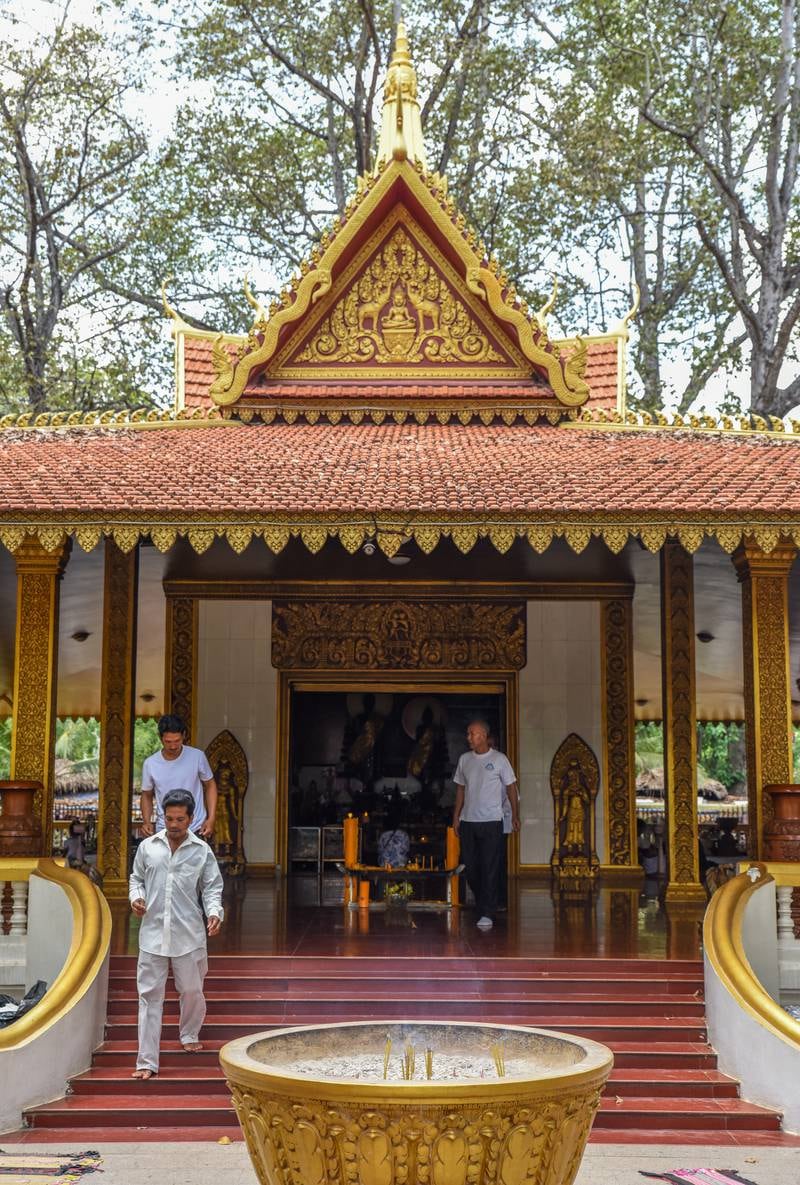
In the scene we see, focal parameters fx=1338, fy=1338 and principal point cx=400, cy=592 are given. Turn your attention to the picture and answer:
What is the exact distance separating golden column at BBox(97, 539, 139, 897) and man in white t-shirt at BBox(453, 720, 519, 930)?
3215mm

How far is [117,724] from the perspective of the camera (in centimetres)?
1102

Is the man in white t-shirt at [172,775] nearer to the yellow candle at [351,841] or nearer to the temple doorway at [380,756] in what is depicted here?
the yellow candle at [351,841]

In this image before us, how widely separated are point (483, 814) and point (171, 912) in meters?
3.00

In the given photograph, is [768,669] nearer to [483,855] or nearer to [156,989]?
[483,855]

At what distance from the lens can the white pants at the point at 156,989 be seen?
6355 mm

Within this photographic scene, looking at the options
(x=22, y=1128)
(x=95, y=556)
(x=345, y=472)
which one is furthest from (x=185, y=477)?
(x=22, y=1128)

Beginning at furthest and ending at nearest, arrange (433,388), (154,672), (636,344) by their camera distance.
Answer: (636,344) < (154,672) < (433,388)

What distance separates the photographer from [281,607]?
39.0 ft

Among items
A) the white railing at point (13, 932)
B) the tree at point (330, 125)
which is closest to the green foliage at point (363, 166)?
the tree at point (330, 125)

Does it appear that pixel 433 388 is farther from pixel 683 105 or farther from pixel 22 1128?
pixel 683 105

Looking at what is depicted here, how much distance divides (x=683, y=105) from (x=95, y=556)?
13.4 metres

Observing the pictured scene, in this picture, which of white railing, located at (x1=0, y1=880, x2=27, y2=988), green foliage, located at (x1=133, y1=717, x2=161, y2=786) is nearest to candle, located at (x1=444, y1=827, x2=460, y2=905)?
white railing, located at (x1=0, y1=880, x2=27, y2=988)

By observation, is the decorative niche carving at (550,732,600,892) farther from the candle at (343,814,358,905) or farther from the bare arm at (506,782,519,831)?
the bare arm at (506,782,519,831)

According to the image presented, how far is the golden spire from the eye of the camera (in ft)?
39.2
